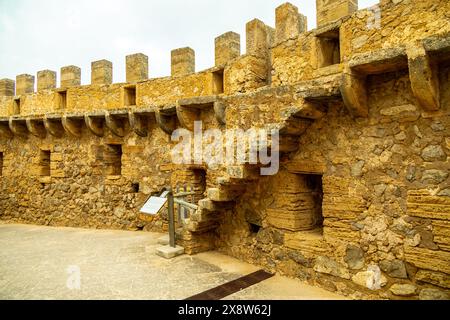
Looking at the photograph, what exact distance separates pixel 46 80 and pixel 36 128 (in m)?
1.37

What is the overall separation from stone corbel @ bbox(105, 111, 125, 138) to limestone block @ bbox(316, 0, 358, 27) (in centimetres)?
523

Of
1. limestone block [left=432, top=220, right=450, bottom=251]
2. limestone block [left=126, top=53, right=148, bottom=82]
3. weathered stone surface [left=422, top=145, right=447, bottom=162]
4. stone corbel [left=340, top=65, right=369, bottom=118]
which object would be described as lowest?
limestone block [left=432, top=220, right=450, bottom=251]

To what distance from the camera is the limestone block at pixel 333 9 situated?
4250 mm

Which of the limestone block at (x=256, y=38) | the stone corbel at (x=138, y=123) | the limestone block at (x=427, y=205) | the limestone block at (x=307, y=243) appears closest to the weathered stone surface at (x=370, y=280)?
the limestone block at (x=307, y=243)

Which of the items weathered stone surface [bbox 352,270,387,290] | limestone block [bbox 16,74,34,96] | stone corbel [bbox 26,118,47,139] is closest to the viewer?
weathered stone surface [bbox 352,270,387,290]

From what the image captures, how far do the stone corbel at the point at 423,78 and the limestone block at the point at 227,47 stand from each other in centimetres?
355

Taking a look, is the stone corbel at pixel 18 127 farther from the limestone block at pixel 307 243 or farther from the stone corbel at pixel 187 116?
the limestone block at pixel 307 243

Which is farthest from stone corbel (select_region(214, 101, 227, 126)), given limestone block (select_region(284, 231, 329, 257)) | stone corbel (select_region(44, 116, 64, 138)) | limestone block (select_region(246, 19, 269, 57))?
stone corbel (select_region(44, 116, 64, 138))

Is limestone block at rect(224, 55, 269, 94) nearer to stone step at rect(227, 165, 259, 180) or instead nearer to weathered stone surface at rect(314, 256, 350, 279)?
stone step at rect(227, 165, 259, 180)

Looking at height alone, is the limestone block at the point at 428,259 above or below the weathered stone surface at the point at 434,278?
above

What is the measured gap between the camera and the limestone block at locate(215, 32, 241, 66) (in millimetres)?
6109

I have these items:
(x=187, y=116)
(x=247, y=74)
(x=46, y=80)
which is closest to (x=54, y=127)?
(x=46, y=80)

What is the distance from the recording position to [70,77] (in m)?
8.41
